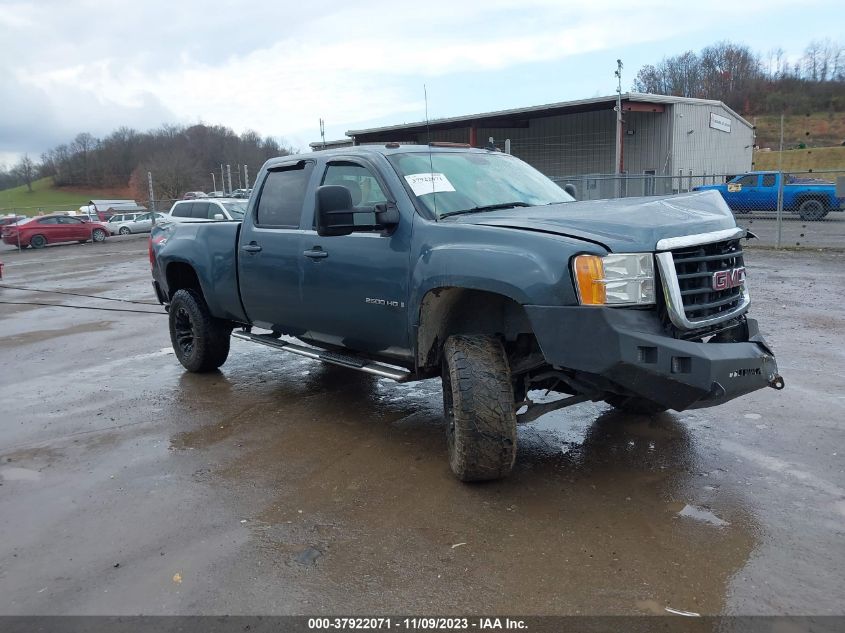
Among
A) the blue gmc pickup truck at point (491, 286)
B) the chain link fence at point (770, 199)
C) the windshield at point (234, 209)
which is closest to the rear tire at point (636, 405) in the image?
the blue gmc pickup truck at point (491, 286)

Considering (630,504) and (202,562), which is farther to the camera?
(630,504)

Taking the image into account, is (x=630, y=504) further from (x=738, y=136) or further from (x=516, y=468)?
(x=738, y=136)

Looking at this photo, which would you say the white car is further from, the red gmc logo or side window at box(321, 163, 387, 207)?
the red gmc logo

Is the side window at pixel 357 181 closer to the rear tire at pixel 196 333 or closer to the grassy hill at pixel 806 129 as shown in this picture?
the rear tire at pixel 196 333

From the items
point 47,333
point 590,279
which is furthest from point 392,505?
point 47,333

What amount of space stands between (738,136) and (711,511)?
39922 millimetres

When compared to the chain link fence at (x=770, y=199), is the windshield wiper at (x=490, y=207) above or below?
above

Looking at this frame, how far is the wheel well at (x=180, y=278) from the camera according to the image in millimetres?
6910

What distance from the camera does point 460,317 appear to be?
4.28 m

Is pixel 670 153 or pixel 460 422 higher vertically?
pixel 670 153

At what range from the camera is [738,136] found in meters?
38.7

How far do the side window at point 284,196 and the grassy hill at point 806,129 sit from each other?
56.9 metres

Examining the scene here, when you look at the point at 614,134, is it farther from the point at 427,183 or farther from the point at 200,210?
the point at 427,183

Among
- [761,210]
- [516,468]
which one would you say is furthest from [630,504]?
[761,210]
